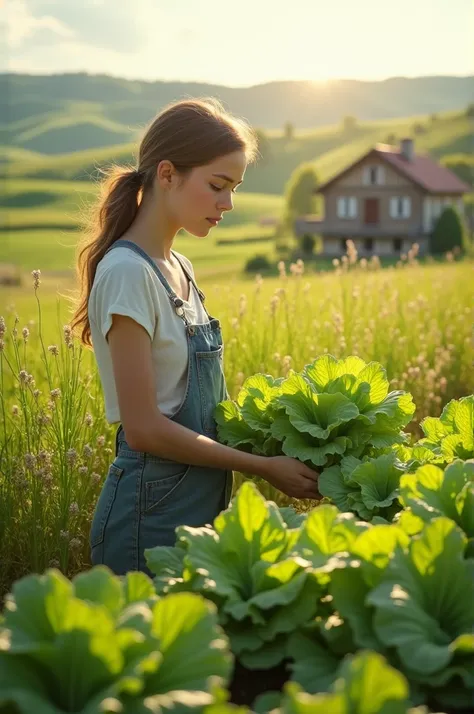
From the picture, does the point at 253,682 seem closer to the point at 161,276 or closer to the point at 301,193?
the point at 161,276

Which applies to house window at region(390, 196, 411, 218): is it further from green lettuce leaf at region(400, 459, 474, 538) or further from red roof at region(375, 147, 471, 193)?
green lettuce leaf at region(400, 459, 474, 538)

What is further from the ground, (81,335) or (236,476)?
(81,335)

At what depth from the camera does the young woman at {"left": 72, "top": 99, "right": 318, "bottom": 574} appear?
7.36 ft

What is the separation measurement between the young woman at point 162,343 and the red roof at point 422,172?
41.3 m

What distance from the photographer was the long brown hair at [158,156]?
99.3 inches

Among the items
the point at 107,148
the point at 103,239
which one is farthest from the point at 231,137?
the point at 107,148

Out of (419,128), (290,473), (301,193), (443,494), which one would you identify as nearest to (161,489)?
(290,473)

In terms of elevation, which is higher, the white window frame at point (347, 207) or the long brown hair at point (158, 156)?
the long brown hair at point (158, 156)

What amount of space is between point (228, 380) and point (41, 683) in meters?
3.38

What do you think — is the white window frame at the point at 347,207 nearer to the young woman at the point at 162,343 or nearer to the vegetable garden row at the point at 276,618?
the young woman at the point at 162,343

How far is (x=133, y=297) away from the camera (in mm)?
2264

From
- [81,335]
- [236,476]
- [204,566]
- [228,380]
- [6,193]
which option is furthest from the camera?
[6,193]

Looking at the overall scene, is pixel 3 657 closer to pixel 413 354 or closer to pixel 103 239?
pixel 103 239

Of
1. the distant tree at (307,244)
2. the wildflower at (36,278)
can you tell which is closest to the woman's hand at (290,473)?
the wildflower at (36,278)
